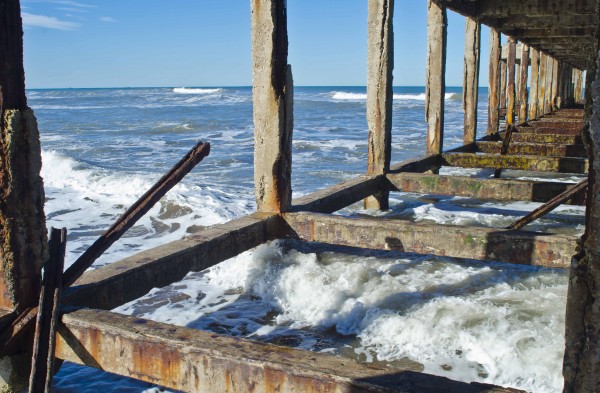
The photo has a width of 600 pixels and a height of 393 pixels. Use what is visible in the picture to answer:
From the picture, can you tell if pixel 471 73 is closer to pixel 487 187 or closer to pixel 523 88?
pixel 487 187

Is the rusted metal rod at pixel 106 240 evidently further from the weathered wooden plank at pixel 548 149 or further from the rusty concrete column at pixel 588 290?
the weathered wooden plank at pixel 548 149

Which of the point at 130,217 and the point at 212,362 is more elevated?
the point at 130,217

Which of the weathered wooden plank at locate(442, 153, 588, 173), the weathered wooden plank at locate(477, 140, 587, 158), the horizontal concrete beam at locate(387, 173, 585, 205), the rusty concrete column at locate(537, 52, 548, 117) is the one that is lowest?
the horizontal concrete beam at locate(387, 173, 585, 205)

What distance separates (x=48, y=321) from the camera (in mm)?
2375

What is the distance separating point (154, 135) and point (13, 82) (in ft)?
70.1

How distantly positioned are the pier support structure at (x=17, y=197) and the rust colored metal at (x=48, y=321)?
6cm

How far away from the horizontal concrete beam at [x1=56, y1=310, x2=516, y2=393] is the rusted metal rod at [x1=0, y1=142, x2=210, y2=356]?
18 centimetres

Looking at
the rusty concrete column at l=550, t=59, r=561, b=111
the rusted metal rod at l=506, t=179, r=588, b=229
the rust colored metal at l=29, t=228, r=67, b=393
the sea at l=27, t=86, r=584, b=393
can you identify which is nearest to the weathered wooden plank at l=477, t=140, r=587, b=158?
the sea at l=27, t=86, r=584, b=393

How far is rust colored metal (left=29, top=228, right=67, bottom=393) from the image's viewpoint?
2215 mm

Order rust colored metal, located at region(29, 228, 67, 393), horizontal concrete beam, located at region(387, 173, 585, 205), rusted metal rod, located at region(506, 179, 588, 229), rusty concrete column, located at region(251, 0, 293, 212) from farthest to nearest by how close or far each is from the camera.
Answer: horizontal concrete beam, located at region(387, 173, 585, 205) < rusty concrete column, located at region(251, 0, 293, 212) < rusted metal rod, located at region(506, 179, 588, 229) < rust colored metal, located at region(29, 228, 67, 393)

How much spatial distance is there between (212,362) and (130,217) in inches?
40.1

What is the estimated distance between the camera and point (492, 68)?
12102 millimetres

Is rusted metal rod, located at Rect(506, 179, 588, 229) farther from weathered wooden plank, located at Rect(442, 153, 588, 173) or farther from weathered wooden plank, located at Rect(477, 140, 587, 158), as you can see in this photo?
weathered wooden plank, located at Rect(477, 140, 587, 158)

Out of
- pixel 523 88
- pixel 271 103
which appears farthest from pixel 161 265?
pixel 523 88
